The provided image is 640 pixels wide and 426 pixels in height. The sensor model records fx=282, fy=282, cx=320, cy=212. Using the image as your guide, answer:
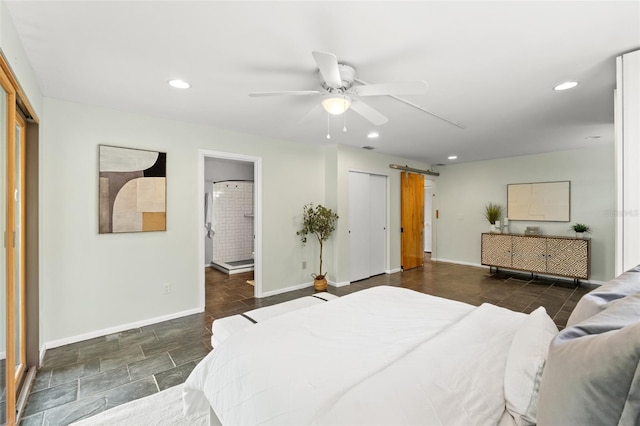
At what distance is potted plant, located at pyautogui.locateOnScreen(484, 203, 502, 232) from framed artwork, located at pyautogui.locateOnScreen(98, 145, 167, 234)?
608 cm

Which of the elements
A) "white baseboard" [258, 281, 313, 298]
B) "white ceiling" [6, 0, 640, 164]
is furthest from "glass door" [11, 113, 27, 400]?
"white baseboard" [258, 281, 313, 298]

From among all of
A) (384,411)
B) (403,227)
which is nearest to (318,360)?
(384,411)

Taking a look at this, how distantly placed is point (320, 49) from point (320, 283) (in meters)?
3.51

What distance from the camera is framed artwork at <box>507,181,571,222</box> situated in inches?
208

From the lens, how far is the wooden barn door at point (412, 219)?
239 inches

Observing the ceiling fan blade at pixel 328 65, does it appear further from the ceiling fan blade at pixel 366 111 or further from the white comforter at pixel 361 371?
the white comforter at pixel 361 371

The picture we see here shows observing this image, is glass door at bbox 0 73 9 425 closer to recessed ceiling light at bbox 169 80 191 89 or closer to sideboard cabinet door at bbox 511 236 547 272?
recessed ceiling light at bbox 169 80 191 89

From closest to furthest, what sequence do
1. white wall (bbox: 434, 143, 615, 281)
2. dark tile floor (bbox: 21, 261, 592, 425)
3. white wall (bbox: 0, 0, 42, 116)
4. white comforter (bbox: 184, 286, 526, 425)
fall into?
white comforter (bbox: 184, 286, 526, 425), white wall (bbox: 0, 0, 42, 116), dark tile floor (bbox: 21, 261, 592, 425), white wall (bbox: 434, 143, 615, 281)

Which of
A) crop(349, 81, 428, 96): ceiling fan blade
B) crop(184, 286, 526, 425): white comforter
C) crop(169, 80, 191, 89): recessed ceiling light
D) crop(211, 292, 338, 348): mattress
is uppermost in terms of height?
crop(169, 80, 191, 89): recessed ceiling light

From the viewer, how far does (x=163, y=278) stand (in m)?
3.40

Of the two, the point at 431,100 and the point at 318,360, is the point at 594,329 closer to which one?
the point at 318,360

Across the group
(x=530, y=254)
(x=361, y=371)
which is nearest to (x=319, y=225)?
(x=361, y=371)

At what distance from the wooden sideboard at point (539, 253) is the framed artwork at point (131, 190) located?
588cm

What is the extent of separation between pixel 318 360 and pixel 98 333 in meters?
2.92
